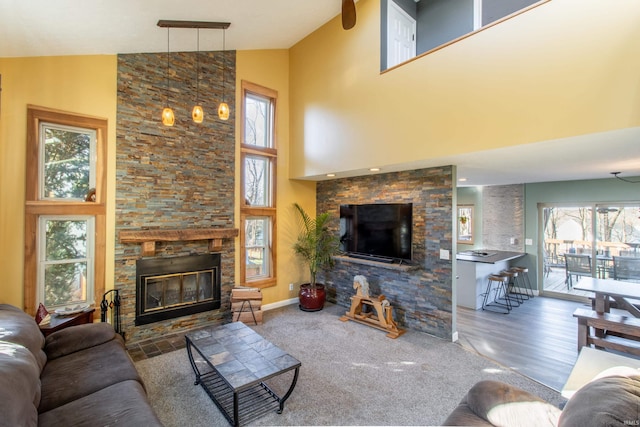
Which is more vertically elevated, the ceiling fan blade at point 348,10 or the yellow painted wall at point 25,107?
the ceiling fan blade at point 348,10

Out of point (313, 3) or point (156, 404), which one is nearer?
point (156, 404)

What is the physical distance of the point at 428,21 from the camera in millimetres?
4750

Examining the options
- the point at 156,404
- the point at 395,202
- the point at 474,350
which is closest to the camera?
the point at 156,404

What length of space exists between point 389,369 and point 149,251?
10.8 feet

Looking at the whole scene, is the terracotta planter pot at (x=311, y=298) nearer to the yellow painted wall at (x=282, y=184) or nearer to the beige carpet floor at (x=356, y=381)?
the yellow painted wall at (x=282, y=184)

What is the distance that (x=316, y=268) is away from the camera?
5.53 metres

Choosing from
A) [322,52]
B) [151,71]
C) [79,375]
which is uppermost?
[322,52]

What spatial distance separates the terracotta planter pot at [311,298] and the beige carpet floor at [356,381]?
816 mm

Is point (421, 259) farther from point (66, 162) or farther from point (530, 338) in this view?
point (66, 162)

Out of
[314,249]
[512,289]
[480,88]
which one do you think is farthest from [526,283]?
[480,88]

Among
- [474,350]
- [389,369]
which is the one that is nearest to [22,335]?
[389,369]

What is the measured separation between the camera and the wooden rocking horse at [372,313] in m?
4.22

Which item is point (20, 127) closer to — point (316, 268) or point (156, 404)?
point (156, 404)

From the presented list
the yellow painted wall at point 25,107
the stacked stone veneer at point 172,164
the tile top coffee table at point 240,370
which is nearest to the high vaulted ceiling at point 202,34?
the yellow painted wall at point 25,107
